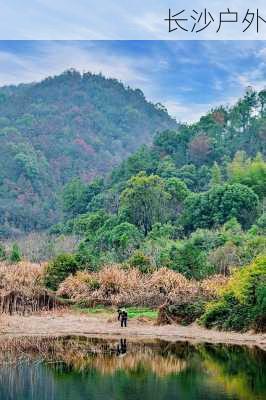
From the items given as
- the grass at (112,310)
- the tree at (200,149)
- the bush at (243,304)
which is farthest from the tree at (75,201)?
the bush at (243,304)

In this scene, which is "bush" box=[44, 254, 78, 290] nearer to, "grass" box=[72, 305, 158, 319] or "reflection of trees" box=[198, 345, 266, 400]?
"grass" box=[72, 305, 158, 319]

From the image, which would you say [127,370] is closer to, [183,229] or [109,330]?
[109,330]

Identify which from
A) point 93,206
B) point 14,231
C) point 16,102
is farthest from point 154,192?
point 16,102

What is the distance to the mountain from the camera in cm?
8519

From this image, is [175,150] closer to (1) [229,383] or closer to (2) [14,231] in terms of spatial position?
(2) [14,231]

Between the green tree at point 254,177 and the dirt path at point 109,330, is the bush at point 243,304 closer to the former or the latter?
the dirt path at point 109,330

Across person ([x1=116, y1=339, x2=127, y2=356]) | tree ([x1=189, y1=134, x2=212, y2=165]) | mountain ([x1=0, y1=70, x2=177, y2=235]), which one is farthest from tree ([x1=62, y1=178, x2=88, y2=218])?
person ([x1=116, y1=339, x2=127, y2=356])

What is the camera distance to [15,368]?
17.6 meters

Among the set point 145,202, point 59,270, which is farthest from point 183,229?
point 59,270

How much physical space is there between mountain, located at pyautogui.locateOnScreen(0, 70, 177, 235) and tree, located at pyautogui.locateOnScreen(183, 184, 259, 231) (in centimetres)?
3056

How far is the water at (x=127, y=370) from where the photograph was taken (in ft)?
49.2

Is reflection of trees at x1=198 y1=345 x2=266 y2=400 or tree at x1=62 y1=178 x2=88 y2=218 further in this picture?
tree at x1=62 y1=178 x2=88 y2=218

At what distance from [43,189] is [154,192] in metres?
39.6

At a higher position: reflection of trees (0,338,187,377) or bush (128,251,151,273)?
bush (128,251,151,273)
